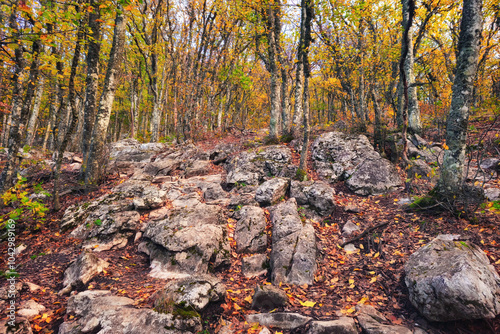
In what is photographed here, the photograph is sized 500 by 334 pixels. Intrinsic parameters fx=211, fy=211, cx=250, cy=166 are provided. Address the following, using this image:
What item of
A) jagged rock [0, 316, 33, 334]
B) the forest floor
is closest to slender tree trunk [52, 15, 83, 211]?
the forest floor

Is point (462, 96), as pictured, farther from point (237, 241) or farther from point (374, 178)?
point (237, 241)

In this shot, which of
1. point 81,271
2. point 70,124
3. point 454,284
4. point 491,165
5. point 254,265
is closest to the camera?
point 454,284

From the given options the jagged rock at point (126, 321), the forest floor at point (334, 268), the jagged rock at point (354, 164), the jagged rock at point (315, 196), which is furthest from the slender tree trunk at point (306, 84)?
the jagged rock at point (126, 321)

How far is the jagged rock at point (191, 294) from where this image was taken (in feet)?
11.7

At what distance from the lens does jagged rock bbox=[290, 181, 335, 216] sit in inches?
279

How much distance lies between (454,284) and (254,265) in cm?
372

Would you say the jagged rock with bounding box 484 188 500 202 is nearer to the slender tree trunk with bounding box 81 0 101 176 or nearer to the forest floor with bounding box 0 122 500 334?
the forest floor with bounding box 0 122 500 334

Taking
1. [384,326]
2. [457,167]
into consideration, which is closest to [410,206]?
[457,167]

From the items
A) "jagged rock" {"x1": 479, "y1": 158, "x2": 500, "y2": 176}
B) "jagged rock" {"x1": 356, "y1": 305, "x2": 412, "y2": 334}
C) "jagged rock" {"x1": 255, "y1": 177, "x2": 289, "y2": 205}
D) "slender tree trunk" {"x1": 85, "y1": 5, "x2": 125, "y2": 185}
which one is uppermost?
"slender tree trunk" {"x1": 85, "y1": 5, "x2": 125, "y2": 185}

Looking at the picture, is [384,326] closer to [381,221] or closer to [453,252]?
[453,252]

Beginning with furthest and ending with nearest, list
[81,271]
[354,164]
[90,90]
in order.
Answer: [354,164], [90,90], [81,271]

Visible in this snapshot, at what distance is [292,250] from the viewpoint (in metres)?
5.21

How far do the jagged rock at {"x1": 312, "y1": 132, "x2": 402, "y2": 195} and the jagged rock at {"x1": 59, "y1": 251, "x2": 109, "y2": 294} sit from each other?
8.22 metres

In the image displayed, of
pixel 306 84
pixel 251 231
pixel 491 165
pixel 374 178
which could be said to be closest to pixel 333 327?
pixel 251 231
